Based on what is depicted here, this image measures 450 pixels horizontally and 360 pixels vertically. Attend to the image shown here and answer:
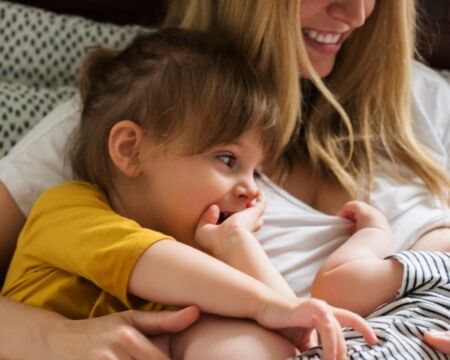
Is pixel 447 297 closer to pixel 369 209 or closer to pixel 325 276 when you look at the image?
pixel 325 276

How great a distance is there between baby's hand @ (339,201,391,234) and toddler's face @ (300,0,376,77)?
1.04 ft

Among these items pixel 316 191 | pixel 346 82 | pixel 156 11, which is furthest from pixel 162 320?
pixel 156 11

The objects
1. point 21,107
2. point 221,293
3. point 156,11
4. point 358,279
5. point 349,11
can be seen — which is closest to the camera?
point 221,293

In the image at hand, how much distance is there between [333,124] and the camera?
1719 mm

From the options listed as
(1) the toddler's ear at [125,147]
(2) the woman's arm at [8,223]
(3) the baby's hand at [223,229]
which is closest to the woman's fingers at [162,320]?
(3) the baby's hand at [223,229]

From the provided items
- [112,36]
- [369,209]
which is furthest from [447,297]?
[112,36]

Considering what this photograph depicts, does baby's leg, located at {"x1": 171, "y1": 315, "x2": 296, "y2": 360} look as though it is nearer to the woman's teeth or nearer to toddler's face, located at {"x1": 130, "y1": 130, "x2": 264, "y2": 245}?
toddler's face, located at {"x1": 130, "y1": 130, "x2": 264, "y2": 245}

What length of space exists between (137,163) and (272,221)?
0.29 metres

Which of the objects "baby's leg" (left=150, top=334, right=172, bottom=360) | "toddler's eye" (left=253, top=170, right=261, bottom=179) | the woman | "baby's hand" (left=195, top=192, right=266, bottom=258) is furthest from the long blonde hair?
"baby's leg" (left=150, top=334, right=172, bottom=360)

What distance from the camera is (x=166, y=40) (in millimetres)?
A: 1447

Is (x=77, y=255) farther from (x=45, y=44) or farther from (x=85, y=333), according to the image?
(x=45, y=44)

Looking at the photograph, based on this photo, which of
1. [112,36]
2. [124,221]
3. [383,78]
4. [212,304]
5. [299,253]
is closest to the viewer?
[212,304]

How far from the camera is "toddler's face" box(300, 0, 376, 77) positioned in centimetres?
162

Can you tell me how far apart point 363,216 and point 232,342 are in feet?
1.66
